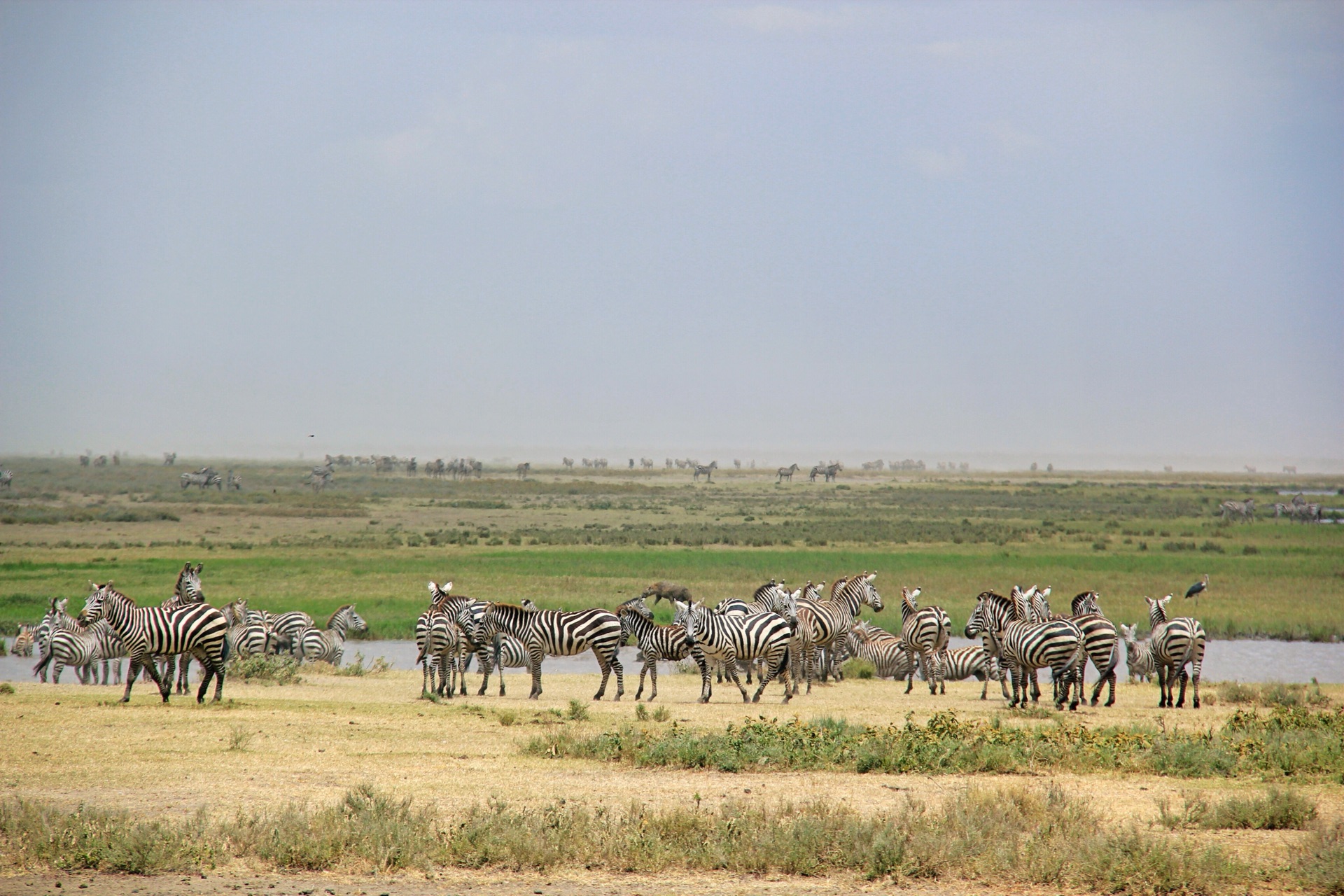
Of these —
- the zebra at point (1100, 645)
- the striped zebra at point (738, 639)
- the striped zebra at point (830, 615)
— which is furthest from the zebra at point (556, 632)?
the zebra at point (1100, 645)

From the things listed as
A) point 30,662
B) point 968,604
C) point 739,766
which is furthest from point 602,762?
point 968,604

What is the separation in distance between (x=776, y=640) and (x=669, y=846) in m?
9.55

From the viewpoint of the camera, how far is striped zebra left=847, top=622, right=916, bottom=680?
918 inches

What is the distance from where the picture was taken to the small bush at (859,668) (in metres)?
24.7

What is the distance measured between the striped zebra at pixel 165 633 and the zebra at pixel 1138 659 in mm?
17788

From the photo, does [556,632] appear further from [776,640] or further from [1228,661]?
[1228,661]

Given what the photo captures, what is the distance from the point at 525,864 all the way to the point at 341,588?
28.4 m

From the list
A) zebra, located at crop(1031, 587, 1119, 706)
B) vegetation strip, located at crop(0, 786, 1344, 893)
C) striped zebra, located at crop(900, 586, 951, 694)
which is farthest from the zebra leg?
vegetation strip, located at crop(0, 786, 1344, 893)

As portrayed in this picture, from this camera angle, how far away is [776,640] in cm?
1917

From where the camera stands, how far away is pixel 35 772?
12.4m

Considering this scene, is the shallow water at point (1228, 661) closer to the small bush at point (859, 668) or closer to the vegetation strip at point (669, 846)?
the small bush at point (859, 668)

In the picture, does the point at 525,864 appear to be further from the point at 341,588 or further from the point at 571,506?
the point at 571,506

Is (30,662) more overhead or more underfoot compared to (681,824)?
more underfoot

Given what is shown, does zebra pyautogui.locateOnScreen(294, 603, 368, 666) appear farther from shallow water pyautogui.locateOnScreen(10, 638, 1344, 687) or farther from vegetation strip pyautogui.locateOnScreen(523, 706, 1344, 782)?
vegetation strip pyautogui.locateOnScreen(523, 706, 1344, 782)
